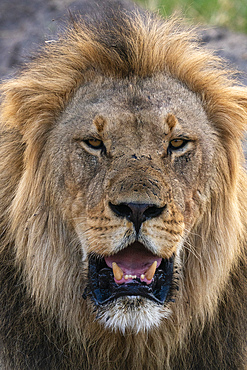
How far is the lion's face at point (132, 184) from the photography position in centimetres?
272

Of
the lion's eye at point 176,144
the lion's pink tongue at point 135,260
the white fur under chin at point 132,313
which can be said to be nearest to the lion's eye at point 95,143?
the lion's eye at point 176,144

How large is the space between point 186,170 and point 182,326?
0.84m

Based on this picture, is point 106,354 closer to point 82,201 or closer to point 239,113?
point 82,201

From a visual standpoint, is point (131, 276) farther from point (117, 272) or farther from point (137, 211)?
point (137, 211)

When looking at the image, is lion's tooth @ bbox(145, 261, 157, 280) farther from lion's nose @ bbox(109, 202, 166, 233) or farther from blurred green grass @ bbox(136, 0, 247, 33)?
blurred green grass @ bbox(136, 0, 247, 33)

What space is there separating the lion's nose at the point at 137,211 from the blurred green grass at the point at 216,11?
5.54m

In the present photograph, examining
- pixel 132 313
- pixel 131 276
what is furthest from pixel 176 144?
pixel 132 313

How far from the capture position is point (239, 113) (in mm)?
3229

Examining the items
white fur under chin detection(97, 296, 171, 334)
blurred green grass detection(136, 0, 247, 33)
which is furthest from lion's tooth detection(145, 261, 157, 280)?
blurred green grass detection(136, 0, 247, 33)

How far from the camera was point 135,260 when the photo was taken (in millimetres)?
2879

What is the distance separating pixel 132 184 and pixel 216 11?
594 centimetres

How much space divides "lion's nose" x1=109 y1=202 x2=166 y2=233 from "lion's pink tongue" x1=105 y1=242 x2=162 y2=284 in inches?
Result: 9.5

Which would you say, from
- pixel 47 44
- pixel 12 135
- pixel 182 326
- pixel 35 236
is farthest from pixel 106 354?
pixel 47 44

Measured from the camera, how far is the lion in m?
2.89
